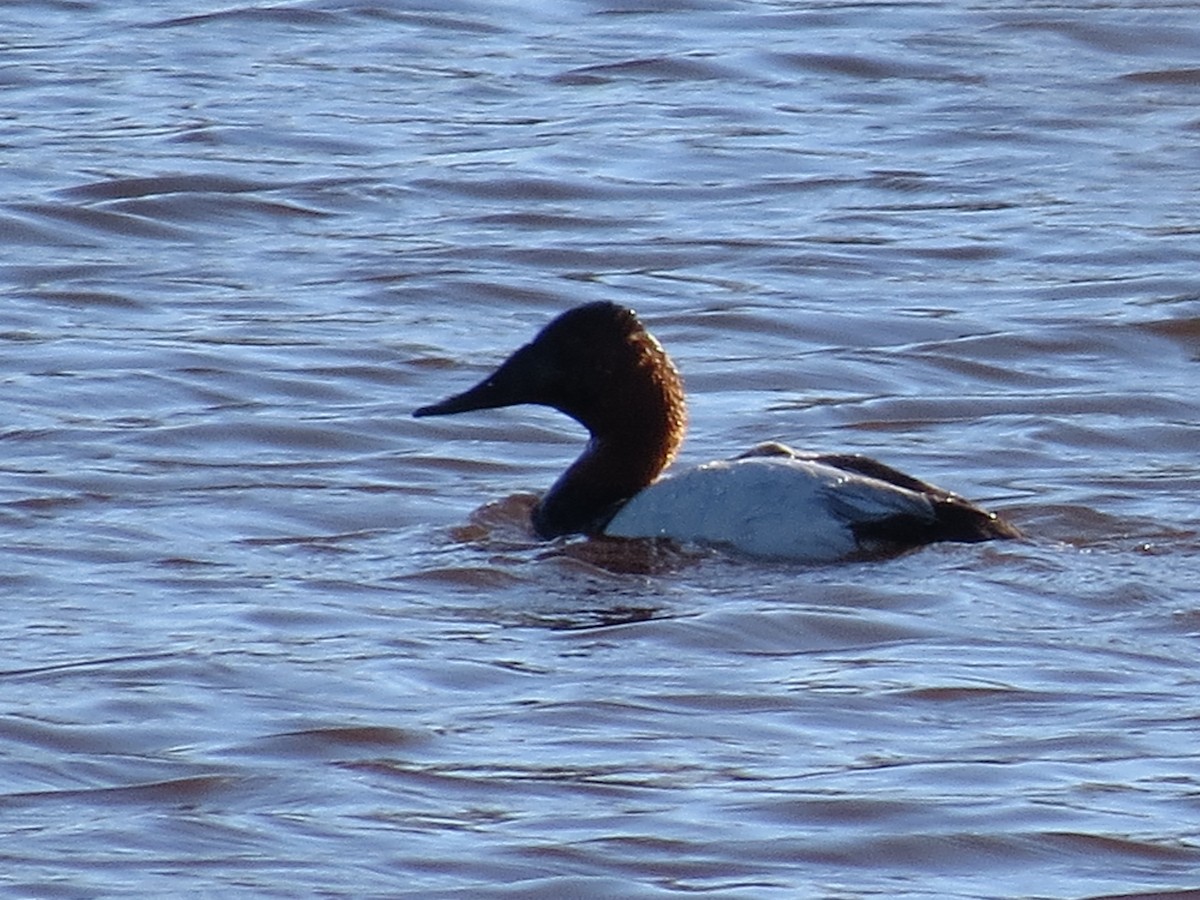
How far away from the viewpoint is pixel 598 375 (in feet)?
29.1

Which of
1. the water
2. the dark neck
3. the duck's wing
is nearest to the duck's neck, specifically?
the dark neck

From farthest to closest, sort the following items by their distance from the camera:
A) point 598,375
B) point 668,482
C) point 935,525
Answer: point 598,375
point 668,482
point 935,525

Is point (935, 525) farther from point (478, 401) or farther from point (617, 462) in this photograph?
point (478, 401)

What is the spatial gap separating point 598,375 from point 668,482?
53 centimetres

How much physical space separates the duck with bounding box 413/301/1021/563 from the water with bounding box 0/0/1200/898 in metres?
0.11

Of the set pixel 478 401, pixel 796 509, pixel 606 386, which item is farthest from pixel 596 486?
pixel 796 509

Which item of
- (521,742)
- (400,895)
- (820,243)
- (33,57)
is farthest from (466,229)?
(400,895)

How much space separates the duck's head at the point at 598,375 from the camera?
8.85 metres

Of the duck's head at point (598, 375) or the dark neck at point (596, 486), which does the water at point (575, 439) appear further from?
the duck's head at point (598, 375)

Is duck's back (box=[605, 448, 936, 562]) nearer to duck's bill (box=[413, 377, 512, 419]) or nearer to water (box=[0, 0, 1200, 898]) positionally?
water (box=[0, 0, 1200, 898])

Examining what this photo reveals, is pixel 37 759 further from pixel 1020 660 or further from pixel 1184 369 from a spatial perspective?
pixel 1184 369

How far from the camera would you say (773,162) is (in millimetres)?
14094

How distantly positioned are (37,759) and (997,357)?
5.26 metres

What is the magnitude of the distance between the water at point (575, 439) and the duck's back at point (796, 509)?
79 millimetres
